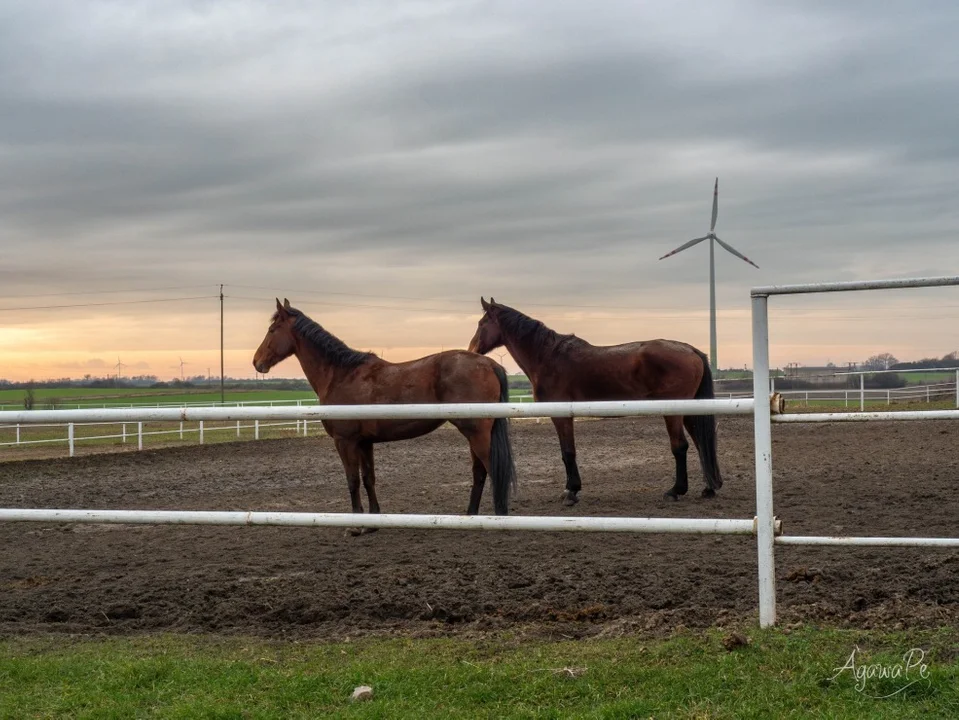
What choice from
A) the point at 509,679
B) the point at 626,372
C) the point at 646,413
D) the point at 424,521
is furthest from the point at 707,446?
the point at 509,679

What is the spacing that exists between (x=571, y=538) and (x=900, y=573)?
2.29 meters

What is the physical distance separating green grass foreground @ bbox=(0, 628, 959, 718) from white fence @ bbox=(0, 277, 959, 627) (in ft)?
1.29

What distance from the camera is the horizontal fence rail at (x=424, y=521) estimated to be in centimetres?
378

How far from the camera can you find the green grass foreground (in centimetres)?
305

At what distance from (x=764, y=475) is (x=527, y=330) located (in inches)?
258

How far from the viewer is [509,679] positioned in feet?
11.0

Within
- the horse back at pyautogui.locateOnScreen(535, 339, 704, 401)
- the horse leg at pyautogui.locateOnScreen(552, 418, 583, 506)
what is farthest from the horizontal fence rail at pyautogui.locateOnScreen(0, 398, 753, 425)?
the horse back at pyautogui.locateOnScreen(535, 339, 704, 401)

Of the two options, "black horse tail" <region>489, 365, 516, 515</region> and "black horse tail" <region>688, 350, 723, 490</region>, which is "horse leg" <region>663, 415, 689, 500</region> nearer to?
"black horse tail" <region>688, 350, 723, 490</region>

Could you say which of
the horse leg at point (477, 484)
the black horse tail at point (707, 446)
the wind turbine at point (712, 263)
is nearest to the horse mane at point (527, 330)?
the black horse tail at point (707, 446)

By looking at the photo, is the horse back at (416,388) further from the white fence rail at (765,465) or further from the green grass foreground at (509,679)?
the white fence rail at (765,465)

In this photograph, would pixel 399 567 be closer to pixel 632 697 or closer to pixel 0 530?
pixel 632 697

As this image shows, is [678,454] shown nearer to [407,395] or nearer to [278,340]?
[407,395]

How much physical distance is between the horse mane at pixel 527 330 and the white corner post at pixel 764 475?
629cm

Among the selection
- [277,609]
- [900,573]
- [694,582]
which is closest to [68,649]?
[277,609]
